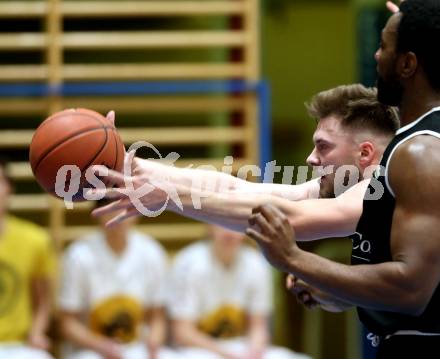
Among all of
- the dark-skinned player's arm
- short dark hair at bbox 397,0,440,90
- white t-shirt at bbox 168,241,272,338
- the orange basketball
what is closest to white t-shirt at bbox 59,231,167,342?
white t-shirt at bbox 168,241,272,338

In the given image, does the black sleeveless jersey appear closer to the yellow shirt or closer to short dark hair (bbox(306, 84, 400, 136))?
short dark hair (bbox(306, 84, 400, 136))

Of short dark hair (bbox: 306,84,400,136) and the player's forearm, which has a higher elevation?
short dark hair (bbox: 306,84,400,136)

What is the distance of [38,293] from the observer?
6.49 meters

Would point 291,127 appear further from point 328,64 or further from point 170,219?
point 170,219

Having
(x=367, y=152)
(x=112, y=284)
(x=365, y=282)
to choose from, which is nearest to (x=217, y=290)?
(x=112, y=284)

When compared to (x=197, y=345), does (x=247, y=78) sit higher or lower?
higher

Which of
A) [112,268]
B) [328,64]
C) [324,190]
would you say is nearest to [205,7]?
[112,268]

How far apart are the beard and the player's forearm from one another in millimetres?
570

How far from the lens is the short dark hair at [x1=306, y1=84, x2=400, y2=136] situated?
3545 millimetres

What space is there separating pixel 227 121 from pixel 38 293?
237 cm

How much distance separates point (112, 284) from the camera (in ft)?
21.4

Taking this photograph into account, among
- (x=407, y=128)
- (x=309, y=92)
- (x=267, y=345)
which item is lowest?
(x=267, y=345)

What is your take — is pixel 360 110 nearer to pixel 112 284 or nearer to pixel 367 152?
pixel 367 152

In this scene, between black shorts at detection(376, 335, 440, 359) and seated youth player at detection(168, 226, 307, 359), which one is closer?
black shorts at detection(376, 335, 440, 359)
